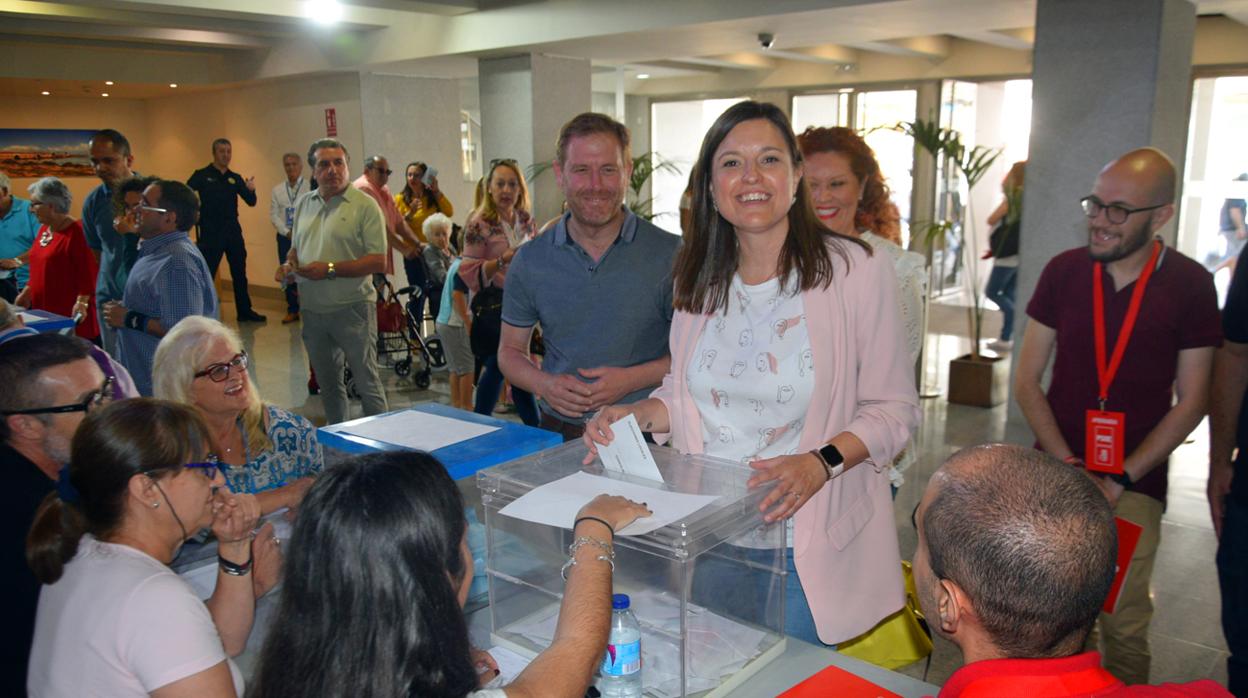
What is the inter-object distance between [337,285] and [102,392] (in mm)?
3028

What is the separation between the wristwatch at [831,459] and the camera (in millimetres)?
1641

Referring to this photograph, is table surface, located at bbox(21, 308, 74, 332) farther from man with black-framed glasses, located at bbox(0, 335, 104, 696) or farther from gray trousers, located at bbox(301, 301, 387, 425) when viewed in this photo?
man with black-framed glasses, located at bbox(0, 335, 104, 696)

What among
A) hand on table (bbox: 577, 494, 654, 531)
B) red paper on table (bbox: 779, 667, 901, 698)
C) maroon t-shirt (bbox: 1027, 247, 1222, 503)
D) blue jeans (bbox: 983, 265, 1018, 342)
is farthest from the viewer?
blue jeans (bbox: 983, 265, 1018, 342)

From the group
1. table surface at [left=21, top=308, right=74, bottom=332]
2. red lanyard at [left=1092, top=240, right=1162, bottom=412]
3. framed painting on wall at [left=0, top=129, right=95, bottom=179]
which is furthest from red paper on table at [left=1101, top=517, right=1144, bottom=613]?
framed painting on wall at [left=0, top=129, right=95, bottom=179]

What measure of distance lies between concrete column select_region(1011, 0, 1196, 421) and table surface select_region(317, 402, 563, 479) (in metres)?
4.13

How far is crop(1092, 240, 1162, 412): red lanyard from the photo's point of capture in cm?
246

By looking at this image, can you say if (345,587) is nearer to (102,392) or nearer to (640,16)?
(102,392)

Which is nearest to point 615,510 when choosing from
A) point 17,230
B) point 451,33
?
point 17,230

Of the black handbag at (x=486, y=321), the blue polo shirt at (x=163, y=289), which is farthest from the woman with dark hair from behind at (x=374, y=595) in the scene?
the black handbag at (x=486, y=321)

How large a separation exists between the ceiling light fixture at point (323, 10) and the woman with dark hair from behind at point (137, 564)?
6773 millimetres

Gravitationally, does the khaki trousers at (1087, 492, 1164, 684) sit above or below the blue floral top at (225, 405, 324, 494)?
below

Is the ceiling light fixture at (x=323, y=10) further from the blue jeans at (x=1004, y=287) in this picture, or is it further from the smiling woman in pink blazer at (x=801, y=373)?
the smiling woman in pink blazer at (x=801, y=373)

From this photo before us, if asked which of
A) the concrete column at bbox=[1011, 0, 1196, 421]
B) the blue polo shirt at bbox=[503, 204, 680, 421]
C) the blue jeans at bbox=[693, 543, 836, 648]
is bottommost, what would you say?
the blue jeans at bbox=[693, 543, 836, 648]

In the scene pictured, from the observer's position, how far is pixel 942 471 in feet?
3.95
